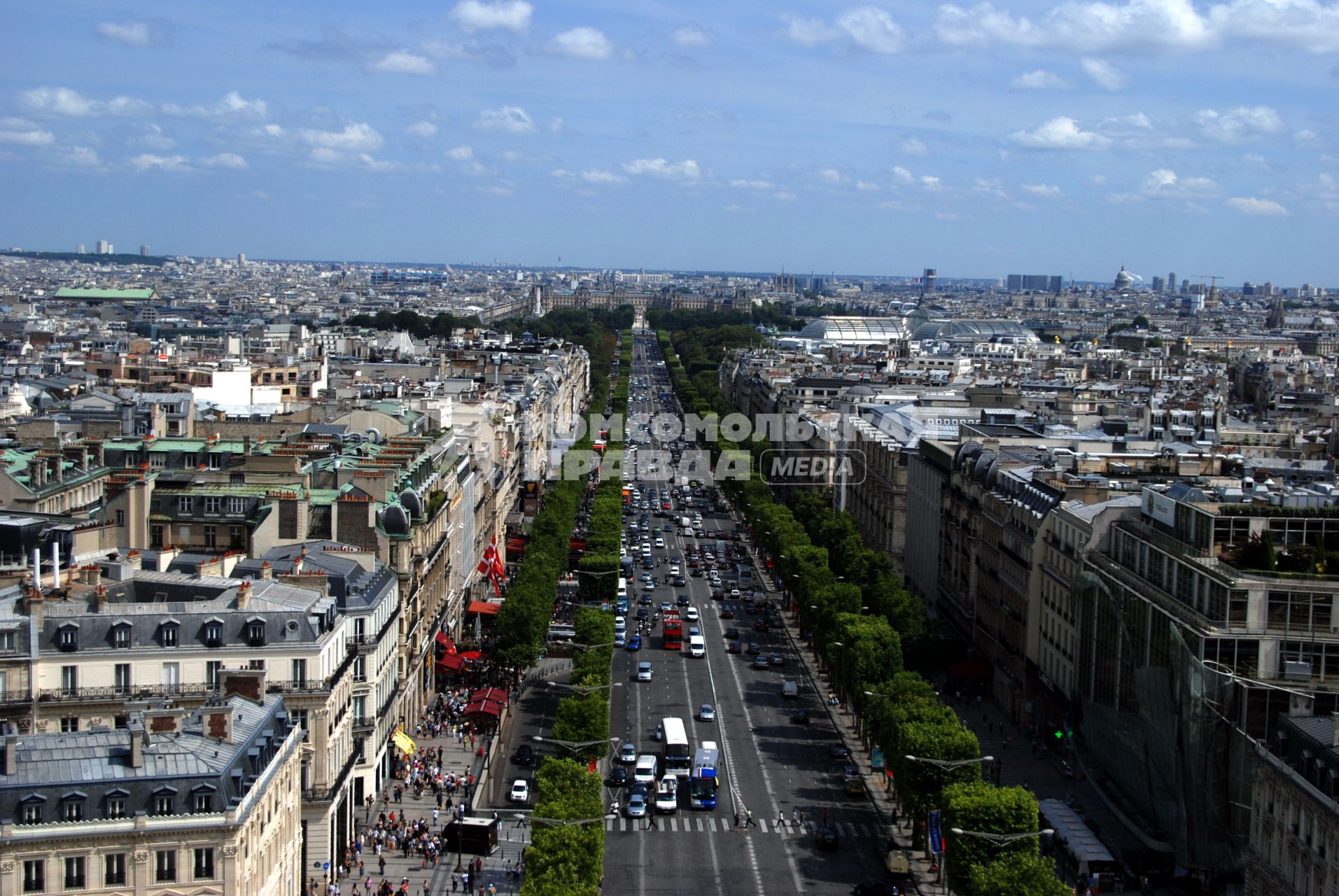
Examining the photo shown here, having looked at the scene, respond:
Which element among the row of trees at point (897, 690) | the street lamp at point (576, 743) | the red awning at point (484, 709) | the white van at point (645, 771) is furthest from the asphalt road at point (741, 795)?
the red awning at point (484, 709)

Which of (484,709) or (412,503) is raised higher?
(412,503)

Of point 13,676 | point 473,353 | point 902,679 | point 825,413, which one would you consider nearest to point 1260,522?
point 902,679

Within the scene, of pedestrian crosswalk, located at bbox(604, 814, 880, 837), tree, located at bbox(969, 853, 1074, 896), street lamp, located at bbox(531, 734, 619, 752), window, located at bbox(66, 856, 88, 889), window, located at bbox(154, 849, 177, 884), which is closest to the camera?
window, located at bbox(66, 856, 88, 889)

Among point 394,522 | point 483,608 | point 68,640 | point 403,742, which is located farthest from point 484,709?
point 68,640

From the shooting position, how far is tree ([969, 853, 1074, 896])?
46.9 m

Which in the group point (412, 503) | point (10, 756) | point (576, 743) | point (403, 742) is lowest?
point (403, 742)

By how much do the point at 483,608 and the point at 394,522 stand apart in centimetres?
2385

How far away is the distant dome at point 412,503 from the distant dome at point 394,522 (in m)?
2.52

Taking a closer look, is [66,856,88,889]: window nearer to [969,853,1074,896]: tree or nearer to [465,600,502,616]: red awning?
[969,853,1074,896]: tree

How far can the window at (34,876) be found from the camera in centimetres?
3891

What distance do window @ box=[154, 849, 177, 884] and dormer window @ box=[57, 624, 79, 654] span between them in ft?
39.5

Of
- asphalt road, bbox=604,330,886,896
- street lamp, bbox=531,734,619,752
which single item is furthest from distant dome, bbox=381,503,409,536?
asphalt road, bbox=604,330,886,896

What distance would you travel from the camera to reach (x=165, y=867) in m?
40.3

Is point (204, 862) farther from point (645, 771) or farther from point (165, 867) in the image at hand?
point (645, 771)
